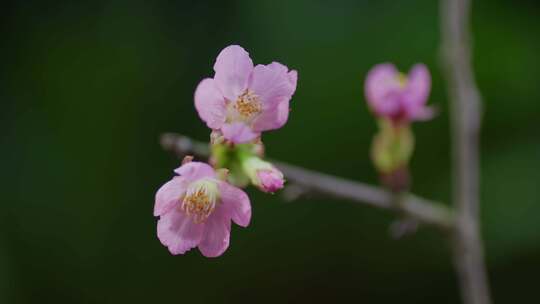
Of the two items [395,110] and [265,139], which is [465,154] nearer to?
[395,110]

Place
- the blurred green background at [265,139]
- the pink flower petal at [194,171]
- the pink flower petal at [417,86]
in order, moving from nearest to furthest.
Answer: the pink flower petal at [194,171] < the pink flower petal at [417,86] < the blurred green background at [265,139]

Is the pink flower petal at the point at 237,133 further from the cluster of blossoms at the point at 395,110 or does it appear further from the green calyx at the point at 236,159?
the cluster of blossoms at the point at 395,110

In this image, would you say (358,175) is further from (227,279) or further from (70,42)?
(70,42)

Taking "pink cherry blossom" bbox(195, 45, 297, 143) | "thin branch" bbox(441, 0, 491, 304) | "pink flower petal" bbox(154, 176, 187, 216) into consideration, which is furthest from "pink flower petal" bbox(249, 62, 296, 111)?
"thin branch" bbox(441, 0, 491, 304)

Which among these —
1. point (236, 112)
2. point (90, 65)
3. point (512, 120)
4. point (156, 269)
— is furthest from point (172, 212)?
point (512, 120)

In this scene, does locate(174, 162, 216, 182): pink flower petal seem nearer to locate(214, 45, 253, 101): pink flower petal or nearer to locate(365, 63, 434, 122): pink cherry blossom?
locate(214, 45, 253, 101): pink flower petal

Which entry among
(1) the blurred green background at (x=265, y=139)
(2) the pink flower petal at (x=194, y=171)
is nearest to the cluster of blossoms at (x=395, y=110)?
(2) the pink flower petal at (x=194, y=171)

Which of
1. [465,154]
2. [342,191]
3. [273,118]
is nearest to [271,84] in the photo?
[273,118]
